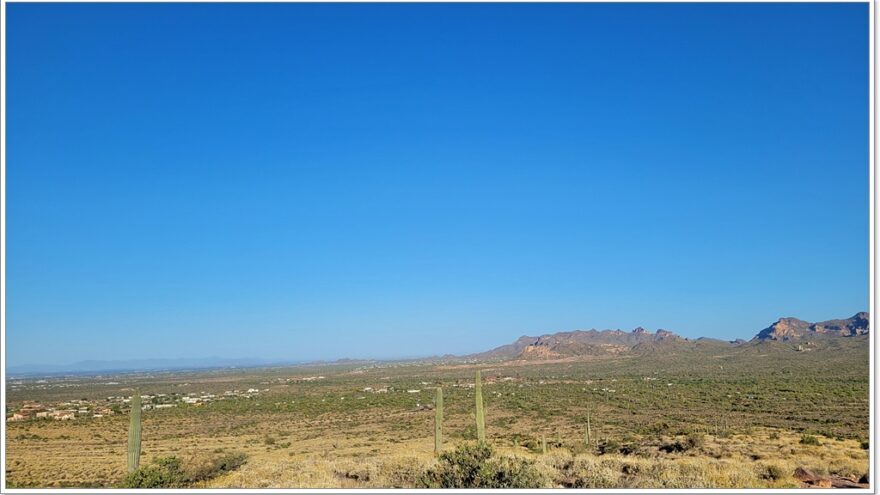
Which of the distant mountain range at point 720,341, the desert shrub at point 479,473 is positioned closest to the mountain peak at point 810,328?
the distant mountain range at point 720,341

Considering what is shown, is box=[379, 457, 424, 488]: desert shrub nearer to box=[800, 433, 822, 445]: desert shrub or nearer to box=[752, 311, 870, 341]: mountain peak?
box=[800, 433, 822, 445]: desert shrub

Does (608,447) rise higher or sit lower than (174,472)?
lower

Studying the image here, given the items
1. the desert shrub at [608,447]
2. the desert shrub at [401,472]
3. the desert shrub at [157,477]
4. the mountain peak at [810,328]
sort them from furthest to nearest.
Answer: the mountain peak at [810,328]
the desert shrub at [608,447]
the desert shrub at [157,477]
the desert shrub at [401,472]

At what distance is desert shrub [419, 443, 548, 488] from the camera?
986 cm

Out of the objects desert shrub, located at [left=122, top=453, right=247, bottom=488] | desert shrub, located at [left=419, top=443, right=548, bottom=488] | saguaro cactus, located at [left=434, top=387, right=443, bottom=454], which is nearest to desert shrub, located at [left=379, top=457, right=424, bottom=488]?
desert shrub, located at [left=419, top=443, right=548, bottom=488]

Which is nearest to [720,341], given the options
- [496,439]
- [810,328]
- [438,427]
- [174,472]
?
[810,328]

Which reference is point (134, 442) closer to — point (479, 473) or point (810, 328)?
point (479, 473)

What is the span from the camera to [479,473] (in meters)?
10.2

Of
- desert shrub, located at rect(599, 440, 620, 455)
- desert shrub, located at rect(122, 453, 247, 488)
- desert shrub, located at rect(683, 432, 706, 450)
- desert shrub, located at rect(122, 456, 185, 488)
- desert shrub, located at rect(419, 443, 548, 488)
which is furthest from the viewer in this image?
desert shrub, located at rect(599, 440, 620, 455)

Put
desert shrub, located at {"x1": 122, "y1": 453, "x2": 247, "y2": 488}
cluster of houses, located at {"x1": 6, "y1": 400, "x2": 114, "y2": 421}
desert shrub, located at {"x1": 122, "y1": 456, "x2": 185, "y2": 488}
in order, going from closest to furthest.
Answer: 1. desert shrub, located at {"x1": 122, "y1": 456, "x2": 185, "y2": 488}
2. desert shrub, located at {"x1": 122, "y1": 453, "x2": 247, "y2": 488}
3. cluster of houses, located at {"x1": 6, "y1": 400, "x2": 114, "y2": 421}

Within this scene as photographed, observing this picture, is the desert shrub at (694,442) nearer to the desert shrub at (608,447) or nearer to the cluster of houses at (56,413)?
the desert shrub at (608,447)

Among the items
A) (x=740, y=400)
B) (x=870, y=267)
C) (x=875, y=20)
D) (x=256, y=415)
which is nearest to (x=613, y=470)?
(x=870, y=267)

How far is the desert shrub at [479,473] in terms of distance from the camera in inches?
388

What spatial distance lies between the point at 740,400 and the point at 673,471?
89.5ft
